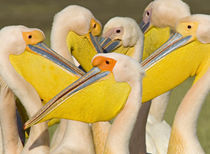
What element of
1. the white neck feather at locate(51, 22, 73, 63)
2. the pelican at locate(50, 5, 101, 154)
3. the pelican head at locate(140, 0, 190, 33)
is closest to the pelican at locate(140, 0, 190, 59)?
the pelican head at locate(140, 0, 190, 33)

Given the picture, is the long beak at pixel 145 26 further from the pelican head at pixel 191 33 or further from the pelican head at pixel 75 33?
the pelican head at pixel 191 33

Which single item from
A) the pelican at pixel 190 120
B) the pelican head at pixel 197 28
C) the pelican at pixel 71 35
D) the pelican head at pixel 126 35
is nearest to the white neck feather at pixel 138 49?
the pelican head at pixel 126 35

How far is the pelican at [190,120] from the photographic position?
4.88 metres

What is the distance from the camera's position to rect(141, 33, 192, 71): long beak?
4.93m

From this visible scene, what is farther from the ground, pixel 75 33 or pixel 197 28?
pixel 197 28

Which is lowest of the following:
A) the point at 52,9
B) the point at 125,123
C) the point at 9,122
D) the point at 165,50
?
the point at 52,9

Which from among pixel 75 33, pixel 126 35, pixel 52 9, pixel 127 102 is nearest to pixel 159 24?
pixel 126 35

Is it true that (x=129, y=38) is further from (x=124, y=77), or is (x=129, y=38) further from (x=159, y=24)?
(x=124, y=77)

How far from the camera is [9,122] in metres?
5.52

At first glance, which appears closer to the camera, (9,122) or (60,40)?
(9,122)

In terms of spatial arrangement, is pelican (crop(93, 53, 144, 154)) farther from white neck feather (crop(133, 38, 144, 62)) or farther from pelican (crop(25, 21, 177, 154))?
white neck feather (crop(133, 38, 144, 62))

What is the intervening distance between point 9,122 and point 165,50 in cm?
145

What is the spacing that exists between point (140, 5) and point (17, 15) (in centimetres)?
336

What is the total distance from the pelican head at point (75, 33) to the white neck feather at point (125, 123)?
5.99 feet
